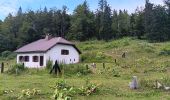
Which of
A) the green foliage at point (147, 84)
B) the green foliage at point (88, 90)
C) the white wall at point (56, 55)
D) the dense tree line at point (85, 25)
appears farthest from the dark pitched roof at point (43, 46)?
the dense tree line at point (85, 25)

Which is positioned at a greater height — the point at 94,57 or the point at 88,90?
the point at 94,57

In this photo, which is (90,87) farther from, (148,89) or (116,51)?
(116,51)

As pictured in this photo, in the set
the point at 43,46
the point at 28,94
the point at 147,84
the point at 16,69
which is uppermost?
the point at 43,46

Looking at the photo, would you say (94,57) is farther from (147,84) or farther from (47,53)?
(147,84)

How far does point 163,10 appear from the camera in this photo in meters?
96.7

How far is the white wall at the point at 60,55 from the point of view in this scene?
54.4m

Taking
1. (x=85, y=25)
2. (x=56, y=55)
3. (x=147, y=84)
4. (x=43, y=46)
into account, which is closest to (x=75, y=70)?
(x=147, y=84)

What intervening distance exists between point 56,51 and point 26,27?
4621 cm

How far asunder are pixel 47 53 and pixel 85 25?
5107cm

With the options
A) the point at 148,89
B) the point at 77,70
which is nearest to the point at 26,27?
the point at 77,70

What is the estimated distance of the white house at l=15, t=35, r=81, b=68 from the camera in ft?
178

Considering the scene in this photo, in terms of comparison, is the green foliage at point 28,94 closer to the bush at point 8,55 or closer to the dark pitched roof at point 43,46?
the dark pitched roof at point 43,46

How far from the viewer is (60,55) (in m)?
56.6

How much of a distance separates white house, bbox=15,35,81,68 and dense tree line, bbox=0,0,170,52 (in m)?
37.8
